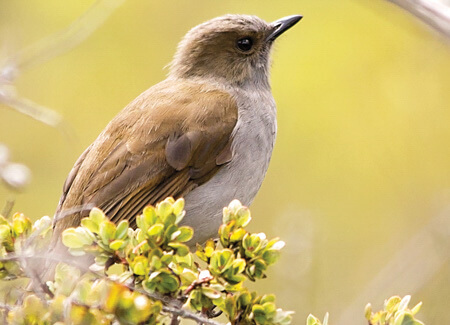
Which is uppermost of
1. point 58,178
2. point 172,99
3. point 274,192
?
point 58,178

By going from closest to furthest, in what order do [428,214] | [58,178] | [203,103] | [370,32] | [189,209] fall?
[189,209], [203,103], [428,214], [58,178], [370,32]

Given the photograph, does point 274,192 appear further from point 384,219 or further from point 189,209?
point 189,209

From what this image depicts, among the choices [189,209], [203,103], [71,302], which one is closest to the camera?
[71,302]

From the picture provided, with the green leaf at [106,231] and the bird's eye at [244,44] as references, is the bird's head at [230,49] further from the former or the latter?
the green leaf at [106,231]

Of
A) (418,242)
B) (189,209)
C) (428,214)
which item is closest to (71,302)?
(189,209)

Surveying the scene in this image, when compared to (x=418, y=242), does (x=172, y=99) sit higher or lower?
higher

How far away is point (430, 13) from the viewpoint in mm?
3355

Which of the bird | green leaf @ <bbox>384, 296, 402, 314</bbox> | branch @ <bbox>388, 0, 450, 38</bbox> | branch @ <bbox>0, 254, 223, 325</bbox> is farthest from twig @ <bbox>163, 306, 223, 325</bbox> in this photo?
the bird

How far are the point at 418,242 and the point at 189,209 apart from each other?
1.94 meters

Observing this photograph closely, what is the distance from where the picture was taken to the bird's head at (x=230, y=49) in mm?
5906

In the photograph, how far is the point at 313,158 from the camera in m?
8.17

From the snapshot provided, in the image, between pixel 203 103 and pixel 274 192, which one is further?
pixel 274 192

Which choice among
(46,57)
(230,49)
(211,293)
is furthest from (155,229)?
(230,49)

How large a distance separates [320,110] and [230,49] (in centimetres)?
250
